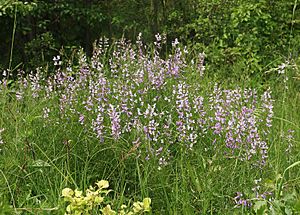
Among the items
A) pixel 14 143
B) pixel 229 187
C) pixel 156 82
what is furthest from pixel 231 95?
pixel 14 143

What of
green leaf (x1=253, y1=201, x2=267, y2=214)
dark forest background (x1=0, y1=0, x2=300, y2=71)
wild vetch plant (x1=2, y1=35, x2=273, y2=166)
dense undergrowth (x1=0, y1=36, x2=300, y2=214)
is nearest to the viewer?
green leaf (x1=253, y1=201, x2=267, y2=214)

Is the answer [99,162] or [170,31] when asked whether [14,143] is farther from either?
[170,31]

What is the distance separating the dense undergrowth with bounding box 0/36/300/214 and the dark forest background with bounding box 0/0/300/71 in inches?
87.9

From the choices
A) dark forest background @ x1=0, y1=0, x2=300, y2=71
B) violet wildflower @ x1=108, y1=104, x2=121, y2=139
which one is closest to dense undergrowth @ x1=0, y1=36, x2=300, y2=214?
violet wildflower @ x1=108, y1=104, x2=121, y2=139

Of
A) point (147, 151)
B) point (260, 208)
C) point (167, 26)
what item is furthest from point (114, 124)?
point (167, 26)

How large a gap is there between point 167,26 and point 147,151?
433cm

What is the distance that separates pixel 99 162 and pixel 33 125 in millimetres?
587

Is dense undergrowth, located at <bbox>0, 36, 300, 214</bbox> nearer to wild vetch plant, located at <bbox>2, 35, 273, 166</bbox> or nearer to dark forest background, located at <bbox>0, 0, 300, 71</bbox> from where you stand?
wild vetch plant, located at <bbox>2, 35, 273, 166</bbox>

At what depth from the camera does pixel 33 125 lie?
10.3 feet

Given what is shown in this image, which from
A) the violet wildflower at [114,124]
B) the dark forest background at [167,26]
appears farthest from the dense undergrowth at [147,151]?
the dark forest background at [167,26]

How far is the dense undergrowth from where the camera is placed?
2.44 metres

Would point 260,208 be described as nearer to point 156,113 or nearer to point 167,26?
point 156,113

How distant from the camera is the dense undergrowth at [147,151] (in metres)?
2.44

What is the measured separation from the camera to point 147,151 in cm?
257
